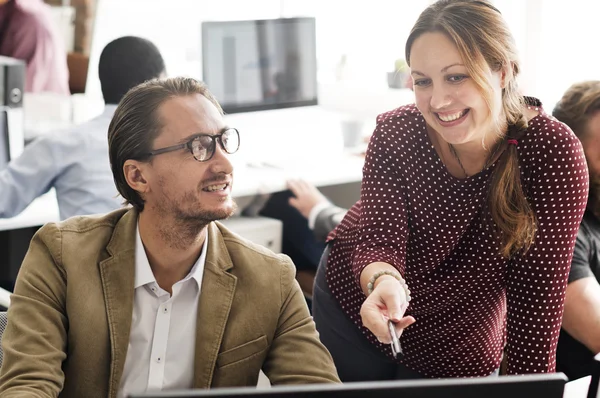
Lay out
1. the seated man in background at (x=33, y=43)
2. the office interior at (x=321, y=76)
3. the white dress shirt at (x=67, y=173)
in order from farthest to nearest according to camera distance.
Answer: the seated man in background at (x=33, y=43) < the office interior at (x=321, y=76) < the white dress shirt at (x=67, y=173)

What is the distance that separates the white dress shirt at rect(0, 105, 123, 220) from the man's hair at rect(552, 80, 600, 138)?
1.37m

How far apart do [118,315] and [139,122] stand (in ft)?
1.14

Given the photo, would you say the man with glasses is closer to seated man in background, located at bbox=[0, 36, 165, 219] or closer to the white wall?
seated man in background, located at bbox=[0, 36, 165, 219]

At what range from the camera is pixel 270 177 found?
10.4 feet

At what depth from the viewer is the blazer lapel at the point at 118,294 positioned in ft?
4.72

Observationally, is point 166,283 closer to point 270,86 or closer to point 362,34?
point 270,86

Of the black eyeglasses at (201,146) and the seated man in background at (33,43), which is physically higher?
the seated man in background at (33,43)

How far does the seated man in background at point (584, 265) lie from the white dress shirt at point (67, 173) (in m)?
1.36

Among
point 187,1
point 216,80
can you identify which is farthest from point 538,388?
point 187,1

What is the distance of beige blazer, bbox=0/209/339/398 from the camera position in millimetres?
1409

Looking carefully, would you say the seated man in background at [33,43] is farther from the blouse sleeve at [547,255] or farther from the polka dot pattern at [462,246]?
the blouse sleeve at [547,255]

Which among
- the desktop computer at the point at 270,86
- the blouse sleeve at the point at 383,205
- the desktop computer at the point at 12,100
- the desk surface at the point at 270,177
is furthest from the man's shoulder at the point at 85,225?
the desktop computer at the point at 270,86

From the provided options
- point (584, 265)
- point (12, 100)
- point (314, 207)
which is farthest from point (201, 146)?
point (12, 100)

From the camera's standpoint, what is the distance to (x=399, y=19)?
4516 millimetres
